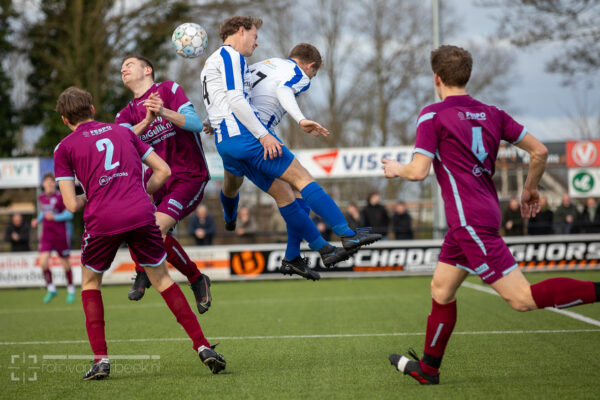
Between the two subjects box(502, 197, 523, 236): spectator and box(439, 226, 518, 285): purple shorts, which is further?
box(502, 197, 523, 236): spectator

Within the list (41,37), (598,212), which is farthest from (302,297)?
(41,37)

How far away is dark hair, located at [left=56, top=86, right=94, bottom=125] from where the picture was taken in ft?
17.8

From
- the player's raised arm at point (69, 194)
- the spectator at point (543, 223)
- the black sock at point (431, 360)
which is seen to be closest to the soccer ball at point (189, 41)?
the player's raised arm at point (69, 194)

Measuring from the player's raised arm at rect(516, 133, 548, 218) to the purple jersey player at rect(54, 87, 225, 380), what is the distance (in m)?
2.51

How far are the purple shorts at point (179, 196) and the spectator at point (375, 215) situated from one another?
444 inches

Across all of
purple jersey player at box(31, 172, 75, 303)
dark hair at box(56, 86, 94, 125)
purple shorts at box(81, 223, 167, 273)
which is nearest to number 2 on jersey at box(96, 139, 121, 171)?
dark hair at box(56, 86, 94, 125)

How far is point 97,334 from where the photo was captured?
556cm

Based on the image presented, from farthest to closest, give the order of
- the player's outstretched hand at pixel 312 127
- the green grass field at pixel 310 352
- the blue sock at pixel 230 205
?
the blue sock at pixel 230 205 → the player's outstretched hand at pixel 312 127 → the green grass field at pixel 310 352

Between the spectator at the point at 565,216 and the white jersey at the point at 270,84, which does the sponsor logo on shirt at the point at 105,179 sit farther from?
the spectator at the point at 565,216

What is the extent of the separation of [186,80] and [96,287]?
22045 millimetres

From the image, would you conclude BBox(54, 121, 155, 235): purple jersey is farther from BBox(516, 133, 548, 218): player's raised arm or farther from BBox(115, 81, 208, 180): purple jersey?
BBox(516, 133, 548, 218): player's raised arm

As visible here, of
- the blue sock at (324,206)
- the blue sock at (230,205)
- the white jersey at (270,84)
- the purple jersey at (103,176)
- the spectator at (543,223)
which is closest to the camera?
the purple jersey at (103,176)

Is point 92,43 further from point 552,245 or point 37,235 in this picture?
point 552,245

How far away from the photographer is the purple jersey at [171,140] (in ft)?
21.5
